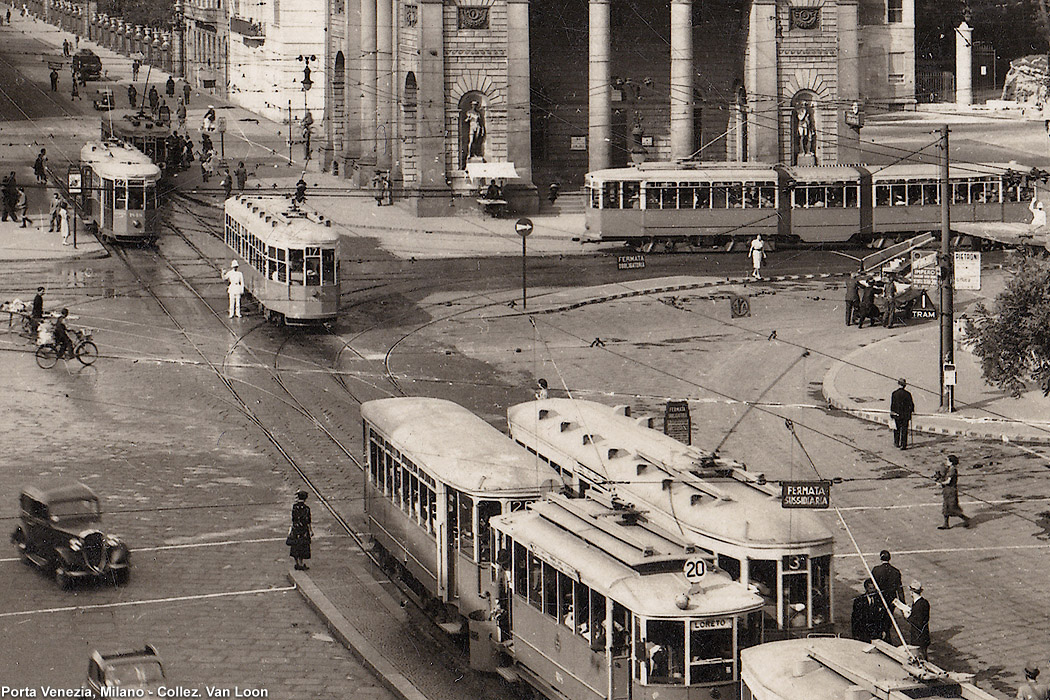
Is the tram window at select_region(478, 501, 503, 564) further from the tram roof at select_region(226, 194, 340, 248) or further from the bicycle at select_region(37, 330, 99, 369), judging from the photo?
the tram roof at select_region(226, 194, 340, 248)

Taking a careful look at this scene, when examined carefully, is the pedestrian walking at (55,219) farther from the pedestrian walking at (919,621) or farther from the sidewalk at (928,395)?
the pedestrian walking at (919,621)

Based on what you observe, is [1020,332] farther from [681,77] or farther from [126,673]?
[681,77]

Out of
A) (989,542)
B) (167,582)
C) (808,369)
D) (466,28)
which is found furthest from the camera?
(466,28)

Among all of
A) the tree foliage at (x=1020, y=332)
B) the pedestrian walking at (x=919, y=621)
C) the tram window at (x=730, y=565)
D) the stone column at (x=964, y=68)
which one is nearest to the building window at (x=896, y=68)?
the stone column at (x=964, y=68)

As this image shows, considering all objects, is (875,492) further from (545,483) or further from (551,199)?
(551,199)

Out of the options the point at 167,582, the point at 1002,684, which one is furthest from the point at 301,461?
the point at 1002,684

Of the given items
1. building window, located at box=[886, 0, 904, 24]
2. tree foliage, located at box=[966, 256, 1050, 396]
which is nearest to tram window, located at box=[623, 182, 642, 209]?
tree foliage, located at box=[966, 256, 1050, 396]
